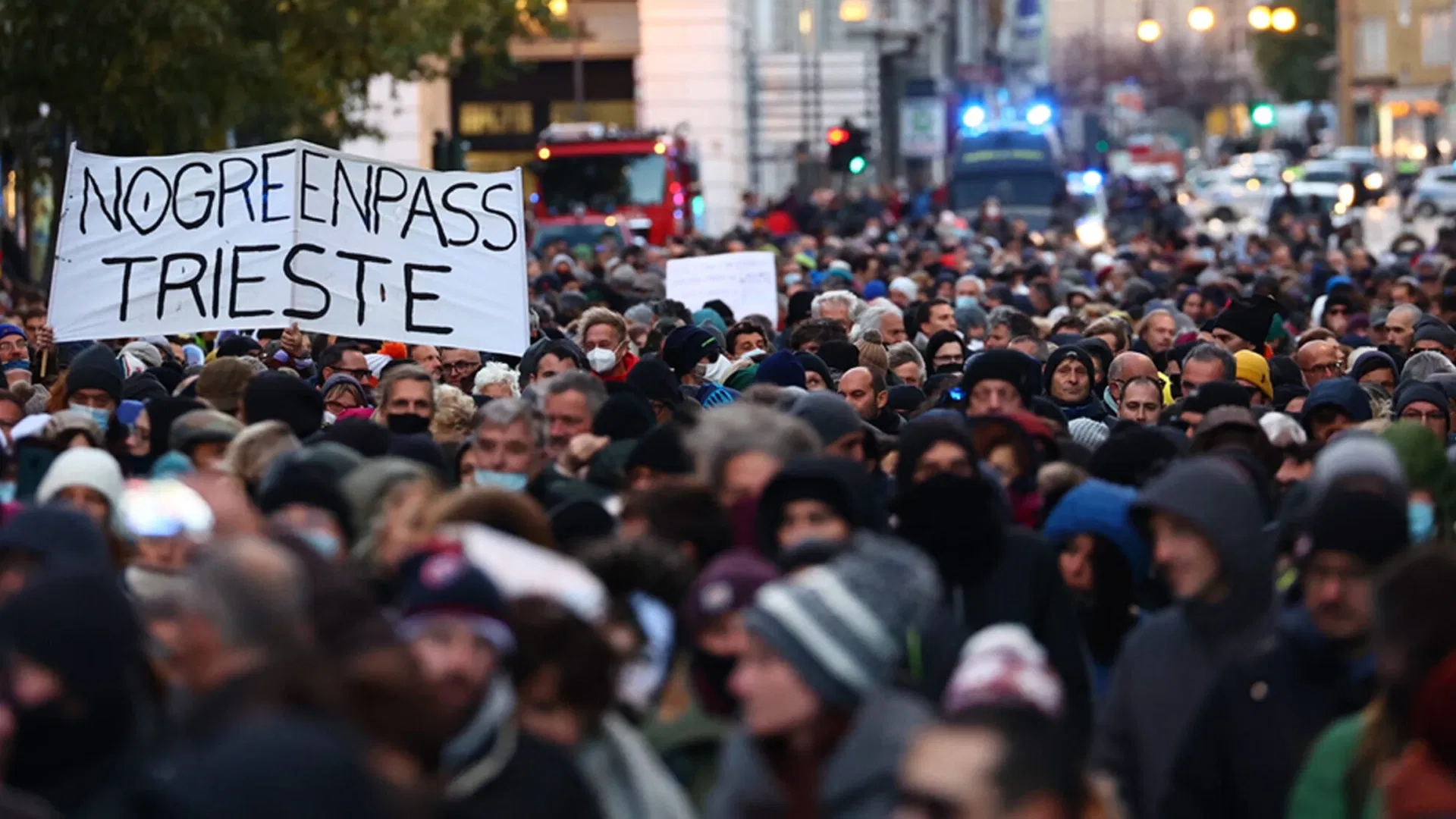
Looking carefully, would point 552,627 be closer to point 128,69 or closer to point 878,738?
point 878,738

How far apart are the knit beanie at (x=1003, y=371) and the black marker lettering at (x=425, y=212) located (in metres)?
4.27

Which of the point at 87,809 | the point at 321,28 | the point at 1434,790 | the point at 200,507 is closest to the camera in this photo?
the point at 1434,790

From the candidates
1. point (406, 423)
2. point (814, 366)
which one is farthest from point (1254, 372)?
point (406, 423)

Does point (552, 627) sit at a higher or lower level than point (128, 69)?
lower

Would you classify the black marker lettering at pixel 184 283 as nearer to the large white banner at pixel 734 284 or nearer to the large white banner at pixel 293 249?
the large white banner at pixel 293 249

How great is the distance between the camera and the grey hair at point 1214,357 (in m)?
12.7

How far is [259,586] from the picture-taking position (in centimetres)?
537

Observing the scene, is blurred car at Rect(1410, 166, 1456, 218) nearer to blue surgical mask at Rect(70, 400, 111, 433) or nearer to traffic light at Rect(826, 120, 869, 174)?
traffic light at Rect(826, 120, 869, 174)

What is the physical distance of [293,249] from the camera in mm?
14508

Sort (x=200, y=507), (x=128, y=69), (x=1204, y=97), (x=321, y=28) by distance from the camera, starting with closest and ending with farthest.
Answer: (x=200, y=507) → (x=128, y=69) → (x=321, y=28) → (x=1204, y=97)

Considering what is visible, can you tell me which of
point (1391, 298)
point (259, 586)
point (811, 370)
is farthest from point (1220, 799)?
point (1391, 298)

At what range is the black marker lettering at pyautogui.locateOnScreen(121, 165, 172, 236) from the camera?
48.3 feet

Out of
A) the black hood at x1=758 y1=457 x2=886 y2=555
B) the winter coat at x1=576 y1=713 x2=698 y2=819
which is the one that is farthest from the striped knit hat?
the black hood at x1=758 y1=457 x2=886 y2=555

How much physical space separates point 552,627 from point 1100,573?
2.64 m
